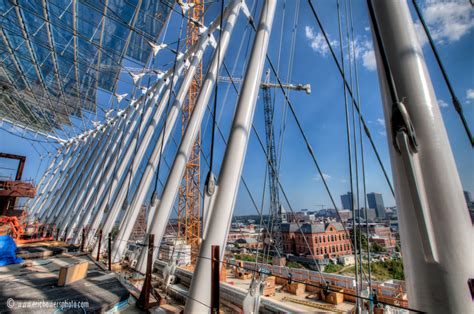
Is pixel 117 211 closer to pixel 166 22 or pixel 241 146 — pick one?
pixel 241 146

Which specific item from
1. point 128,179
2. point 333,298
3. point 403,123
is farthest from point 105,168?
point 403,123

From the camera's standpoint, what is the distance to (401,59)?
5.22 ft

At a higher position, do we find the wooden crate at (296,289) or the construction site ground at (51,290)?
the wooden crate at (296,289)

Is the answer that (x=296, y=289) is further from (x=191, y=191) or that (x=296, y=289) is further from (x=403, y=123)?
(x=191, y=191)

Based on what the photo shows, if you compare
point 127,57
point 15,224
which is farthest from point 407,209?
point 15,224

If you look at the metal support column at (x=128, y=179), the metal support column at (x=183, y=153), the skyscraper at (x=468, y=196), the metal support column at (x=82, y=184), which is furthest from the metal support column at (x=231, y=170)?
the metal support column at (x=82, y=184)

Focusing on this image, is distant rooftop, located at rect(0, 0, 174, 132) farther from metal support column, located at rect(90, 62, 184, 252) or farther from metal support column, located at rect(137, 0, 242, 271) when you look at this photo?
metal support column, located at rect(137, 0, 242, 271)

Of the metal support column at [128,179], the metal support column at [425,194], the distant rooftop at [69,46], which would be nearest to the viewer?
the metal support column at [425,194]

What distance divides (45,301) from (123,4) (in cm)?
1184

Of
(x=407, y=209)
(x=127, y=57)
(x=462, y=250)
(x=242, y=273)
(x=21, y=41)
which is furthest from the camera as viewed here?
(x=127, y=57)

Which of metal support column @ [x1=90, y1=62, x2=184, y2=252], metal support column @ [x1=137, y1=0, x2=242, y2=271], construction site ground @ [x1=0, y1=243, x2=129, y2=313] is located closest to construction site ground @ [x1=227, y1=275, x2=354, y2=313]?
metal support column @ [x1=137, y1=0, x2=242, y2=271]

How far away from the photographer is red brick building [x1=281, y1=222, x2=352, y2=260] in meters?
35.8

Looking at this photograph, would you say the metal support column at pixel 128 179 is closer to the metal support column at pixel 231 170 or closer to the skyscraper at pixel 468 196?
the metal support column at pixel 231 170

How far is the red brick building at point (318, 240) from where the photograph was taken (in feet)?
118
